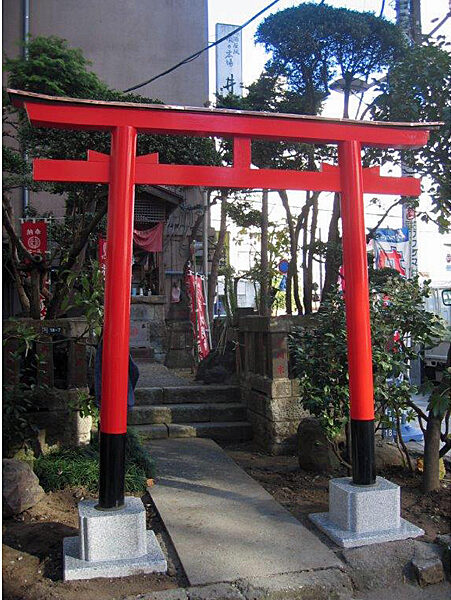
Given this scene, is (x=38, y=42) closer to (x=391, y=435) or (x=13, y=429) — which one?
(x=13, y=429)

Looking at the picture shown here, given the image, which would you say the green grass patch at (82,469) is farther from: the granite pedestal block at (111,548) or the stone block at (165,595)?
the stone block at (165,595)

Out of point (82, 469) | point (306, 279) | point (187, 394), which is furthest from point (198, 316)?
point (82, 469)

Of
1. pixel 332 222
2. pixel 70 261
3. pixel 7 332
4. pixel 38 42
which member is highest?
pixel 38 42

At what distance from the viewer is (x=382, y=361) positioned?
5.23 m

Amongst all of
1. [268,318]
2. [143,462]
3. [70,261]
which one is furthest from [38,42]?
[143,462]

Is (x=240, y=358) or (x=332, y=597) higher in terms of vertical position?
(x=240, y=358)

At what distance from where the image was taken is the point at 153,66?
16.6 metres

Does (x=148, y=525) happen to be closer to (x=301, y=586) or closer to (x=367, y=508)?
(x=301, y=586)

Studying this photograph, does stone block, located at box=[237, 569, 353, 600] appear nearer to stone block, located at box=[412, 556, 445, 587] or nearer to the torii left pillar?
stone block, located at box=[412, 556, 445, 587]

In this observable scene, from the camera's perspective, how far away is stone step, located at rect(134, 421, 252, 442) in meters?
7.39

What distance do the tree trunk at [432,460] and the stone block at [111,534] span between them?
2949mm

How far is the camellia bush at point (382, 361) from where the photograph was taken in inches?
209

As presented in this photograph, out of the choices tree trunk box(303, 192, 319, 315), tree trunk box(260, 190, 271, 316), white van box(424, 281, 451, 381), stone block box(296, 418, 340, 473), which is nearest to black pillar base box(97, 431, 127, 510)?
stone block box(296, 418, 340, 473)

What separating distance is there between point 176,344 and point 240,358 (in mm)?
5643
